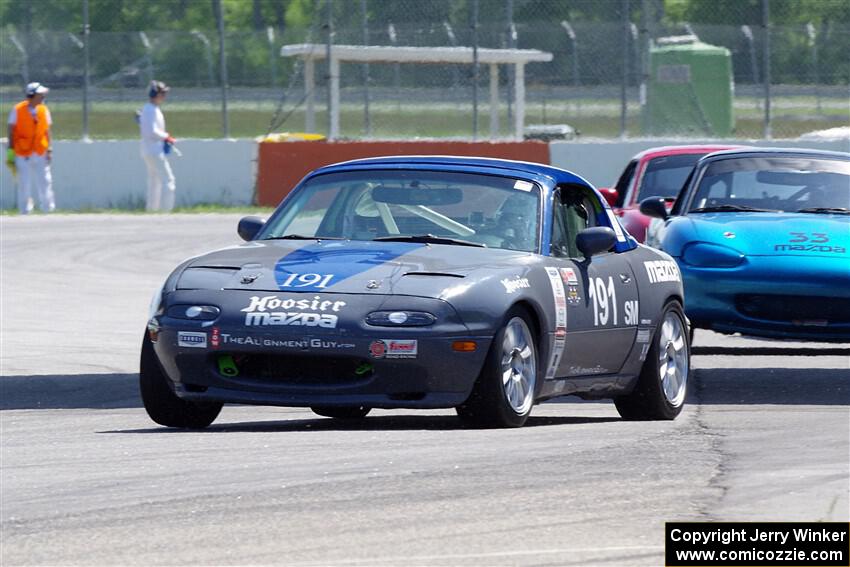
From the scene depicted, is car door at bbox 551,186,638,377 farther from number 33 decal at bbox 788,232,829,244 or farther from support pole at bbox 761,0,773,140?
support pole at bbox 761,0,773,140

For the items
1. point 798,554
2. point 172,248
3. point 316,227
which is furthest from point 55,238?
point 798,554

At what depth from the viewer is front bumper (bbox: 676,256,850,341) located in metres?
10.7

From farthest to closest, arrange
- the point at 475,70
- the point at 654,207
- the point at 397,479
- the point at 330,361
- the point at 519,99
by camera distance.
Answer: the point at 519,99 → the point at 475,70 → the point at 654,207 → the point at 330,361 → the point at 397,479

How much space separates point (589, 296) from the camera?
358 inches

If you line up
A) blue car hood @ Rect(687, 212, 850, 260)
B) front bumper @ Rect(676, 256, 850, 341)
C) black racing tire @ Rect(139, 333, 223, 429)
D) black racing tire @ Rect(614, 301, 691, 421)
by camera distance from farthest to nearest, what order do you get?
blue car hood @ Rect(687, 212, 850, 260) < front bumper @ Rect(676, 256, 850, 341) < black racing tire @ Rect(614, 301, 691, 421) < black racing tire @ Rect(139, 333, 223, 429)

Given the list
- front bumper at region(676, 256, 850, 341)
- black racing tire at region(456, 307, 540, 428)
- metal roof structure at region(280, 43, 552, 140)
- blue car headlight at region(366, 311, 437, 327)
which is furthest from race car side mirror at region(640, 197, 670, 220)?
metal roof structure at region(280, 43, 552, 140)

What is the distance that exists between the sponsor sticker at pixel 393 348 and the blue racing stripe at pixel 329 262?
410mm

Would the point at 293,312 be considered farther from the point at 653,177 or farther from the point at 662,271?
the point at 653,177

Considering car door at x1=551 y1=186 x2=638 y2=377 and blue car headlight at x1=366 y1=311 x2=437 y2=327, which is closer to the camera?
blue car headlight at x1=366 y1=311 x2=437 y2=327

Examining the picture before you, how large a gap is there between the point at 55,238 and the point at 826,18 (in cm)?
1232

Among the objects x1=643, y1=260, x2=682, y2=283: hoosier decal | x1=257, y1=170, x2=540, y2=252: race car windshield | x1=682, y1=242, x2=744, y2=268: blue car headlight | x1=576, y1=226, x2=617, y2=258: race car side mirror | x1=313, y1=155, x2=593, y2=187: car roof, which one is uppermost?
x1=313, y1=155, x2=593, y2=187: car roof

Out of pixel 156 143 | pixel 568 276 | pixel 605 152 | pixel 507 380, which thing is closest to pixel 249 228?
pixel 568 276

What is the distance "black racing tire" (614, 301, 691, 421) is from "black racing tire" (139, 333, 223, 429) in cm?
233

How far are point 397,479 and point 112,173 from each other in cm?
2142
